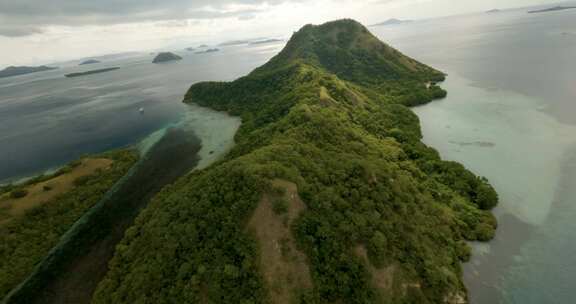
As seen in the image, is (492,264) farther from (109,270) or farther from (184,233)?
(109,270)

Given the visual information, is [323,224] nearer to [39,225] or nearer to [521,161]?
[521,161]

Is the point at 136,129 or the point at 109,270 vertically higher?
the point at 136,129

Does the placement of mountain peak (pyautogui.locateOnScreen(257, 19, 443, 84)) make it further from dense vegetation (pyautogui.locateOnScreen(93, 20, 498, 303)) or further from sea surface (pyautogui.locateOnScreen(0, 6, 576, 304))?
dense vegetation (pyautogui.locateOnScreen(93, 20, 498, 303))

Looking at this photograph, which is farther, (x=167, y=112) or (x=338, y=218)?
(x=167, y=112)

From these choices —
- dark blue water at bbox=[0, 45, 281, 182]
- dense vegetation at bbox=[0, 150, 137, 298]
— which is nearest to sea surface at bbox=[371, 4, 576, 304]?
dense vegetation at bbox=[0, 150, 137, 298]

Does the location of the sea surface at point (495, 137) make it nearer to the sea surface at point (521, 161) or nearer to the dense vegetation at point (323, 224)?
the sea surface at point (521, 161)

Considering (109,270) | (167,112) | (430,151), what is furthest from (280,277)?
(167,112)

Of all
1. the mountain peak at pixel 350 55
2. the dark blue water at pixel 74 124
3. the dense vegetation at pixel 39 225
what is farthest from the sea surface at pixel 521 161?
the dark blue water at pixel 74 124

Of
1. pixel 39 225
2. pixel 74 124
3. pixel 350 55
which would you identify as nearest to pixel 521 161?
pixel 39 225
